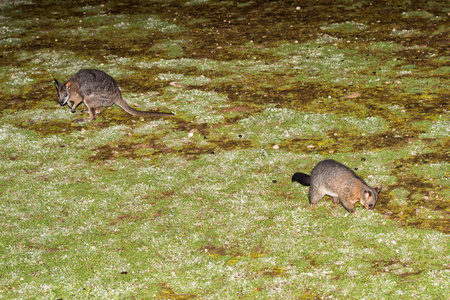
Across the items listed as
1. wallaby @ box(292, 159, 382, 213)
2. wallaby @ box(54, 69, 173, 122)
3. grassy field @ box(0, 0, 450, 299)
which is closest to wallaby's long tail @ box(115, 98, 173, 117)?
wallaby @ box(54, 69, 173, 122)

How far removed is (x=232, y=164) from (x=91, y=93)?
17.7ft

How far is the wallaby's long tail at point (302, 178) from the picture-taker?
9.98 m

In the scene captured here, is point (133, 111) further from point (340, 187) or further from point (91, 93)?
point (340, 187)

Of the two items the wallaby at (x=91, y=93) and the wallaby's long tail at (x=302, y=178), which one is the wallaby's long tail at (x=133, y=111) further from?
the wallaby's long tail at (x=302, y=178)

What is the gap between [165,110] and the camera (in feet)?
48.0

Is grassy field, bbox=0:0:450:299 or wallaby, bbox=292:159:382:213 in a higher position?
wallaby, bbox=292:159:382:213

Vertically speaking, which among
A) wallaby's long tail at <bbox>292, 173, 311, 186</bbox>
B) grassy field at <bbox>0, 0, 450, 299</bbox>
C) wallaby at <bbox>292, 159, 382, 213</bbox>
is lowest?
grassy field at <bbox>0, 0, 450, 299</bbox>

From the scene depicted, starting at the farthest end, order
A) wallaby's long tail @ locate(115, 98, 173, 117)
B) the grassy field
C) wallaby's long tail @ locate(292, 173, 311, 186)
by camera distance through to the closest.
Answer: wallaby's long tail @ locate(115, 98, 173, 117)
wallaby's long tail @ locate(292, 173, 311, 186)
the grassy field

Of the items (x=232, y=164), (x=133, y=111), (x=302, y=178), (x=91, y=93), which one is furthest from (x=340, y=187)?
(x=91, y=93)

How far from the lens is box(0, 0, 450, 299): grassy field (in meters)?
8.12

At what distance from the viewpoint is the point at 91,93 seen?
1411 cm

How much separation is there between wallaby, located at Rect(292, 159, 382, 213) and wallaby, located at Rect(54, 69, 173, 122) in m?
6.12

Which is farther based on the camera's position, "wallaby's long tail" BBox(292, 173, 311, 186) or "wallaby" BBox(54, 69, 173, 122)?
"wallaby" BBox(54, 69, 173, 122)

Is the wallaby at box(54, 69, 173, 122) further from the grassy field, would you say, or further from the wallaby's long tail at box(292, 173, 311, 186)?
the wallaby's long tail at box(292, 173, 311, 186)
